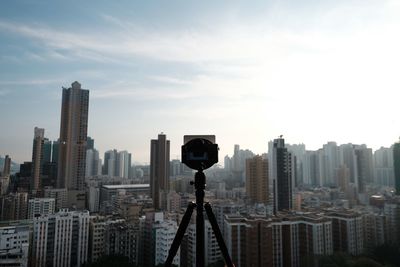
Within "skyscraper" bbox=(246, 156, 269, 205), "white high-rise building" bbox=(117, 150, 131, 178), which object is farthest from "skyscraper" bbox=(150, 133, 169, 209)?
"white high-rise building" bbox=(117, 150, 131, 178)

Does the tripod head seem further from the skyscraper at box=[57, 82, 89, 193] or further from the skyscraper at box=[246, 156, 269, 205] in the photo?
the skyscraper at box=[57, 82, 89, 193]

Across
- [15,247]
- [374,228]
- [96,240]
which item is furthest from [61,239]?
[374,228]

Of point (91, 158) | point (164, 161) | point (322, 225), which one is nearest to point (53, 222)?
point (322, 225)

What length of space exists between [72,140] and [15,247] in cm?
1328

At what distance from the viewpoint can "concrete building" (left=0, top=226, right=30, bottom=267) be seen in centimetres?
862

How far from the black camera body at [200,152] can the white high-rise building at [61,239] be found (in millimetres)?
11198

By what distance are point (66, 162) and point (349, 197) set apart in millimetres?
18890

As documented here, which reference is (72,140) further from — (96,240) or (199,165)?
(199,165)

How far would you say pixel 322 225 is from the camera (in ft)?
32.3

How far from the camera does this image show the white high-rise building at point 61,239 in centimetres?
1049

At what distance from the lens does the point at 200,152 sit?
914 mm

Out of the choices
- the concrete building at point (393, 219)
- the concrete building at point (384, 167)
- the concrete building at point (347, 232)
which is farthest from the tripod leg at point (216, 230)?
the concrete building at point (384, 167)

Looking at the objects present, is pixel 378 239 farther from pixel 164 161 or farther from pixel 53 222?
pixel 164 161

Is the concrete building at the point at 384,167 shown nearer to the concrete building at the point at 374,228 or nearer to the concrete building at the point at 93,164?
the concrete building at the point at 374,228
